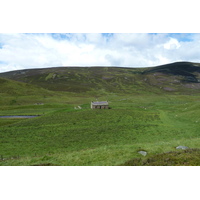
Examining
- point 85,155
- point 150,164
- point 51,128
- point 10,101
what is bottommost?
point 10,101

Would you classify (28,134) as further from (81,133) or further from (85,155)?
(85,155)

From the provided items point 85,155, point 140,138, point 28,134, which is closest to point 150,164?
point 85,155

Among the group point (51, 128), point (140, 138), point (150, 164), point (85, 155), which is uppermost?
point (150, 164)

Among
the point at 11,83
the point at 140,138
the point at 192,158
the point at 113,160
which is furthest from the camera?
the point at 11,83

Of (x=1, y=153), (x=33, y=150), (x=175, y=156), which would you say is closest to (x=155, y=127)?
(x=175, y=156)

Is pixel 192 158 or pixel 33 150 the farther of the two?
pixel 33 150

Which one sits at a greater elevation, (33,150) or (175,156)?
(175,156)

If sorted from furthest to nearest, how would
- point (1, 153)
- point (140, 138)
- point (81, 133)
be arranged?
point (81, 133) → point (140, 138) → point (1, 153)

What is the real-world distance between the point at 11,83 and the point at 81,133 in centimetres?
15472

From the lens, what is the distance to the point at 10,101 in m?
109

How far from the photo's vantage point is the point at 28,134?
39469 mm

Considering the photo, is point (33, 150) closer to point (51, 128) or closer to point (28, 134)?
point (28, 134)

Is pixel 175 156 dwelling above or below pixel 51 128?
above

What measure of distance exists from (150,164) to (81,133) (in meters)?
25.8
